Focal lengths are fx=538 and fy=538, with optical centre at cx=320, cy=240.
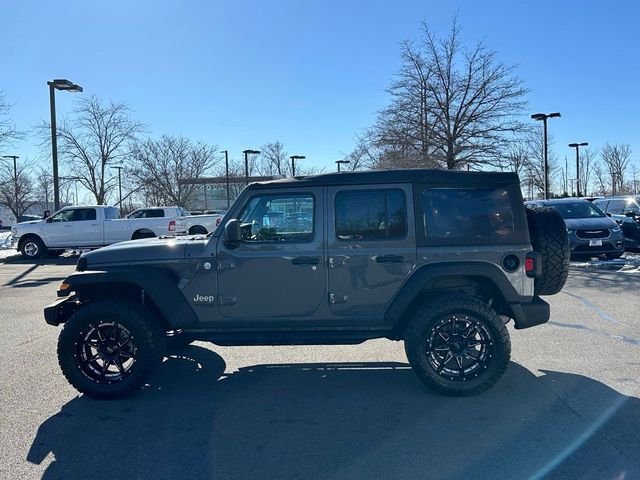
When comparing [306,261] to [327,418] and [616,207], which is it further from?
[616,207]

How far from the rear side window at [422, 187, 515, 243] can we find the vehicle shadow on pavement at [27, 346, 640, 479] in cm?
143

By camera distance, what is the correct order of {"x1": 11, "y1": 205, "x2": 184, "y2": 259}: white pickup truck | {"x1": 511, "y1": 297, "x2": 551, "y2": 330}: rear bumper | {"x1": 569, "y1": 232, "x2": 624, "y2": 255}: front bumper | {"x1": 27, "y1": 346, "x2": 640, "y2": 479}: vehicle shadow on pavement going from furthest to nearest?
{"x1": 11, "y1": 205, "x2": 184, "y2": 259}: white pickup truck, {"x1": 569, "y1": 232, "x2": 624, "y2": 255}: front bumper, {"x1": 511, "y1": 297, "x2": 551, "y2": 330}: rear bumper, {"x1": 27, "y1": 346, "x2": 640, "y2": 479}: vehicle shadow on pavement

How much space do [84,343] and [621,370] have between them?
515cm

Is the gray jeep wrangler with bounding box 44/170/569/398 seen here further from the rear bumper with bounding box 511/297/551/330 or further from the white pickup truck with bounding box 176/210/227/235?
the white pickup truck with bounding box 176/210/227/235

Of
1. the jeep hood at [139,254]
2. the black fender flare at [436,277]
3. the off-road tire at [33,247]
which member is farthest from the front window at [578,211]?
the off-road tire at [33,247]

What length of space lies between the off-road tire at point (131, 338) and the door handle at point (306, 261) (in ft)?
4.77

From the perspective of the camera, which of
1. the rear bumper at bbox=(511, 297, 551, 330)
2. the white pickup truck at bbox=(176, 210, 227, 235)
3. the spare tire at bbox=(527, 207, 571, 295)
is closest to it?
the rear bumper at bbox=(511, 297, 551, 330)

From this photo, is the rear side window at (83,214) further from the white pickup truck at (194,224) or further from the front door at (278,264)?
the front door at (278,264)

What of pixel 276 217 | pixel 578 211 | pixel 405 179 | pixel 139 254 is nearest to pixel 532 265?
pixel 405 179

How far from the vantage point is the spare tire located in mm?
5008

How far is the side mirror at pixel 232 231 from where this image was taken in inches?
184

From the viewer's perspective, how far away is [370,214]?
16.1ft

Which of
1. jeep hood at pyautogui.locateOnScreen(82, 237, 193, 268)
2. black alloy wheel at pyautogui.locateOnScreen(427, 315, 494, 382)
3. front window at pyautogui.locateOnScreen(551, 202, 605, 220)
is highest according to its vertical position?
front window at pyautogui.locateOnScreen(551, 202, 605, 220)

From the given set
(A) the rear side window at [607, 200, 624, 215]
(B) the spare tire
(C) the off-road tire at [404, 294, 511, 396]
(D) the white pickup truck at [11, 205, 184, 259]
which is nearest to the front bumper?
(A) the rear side window at [607, 200, 624, 215]
